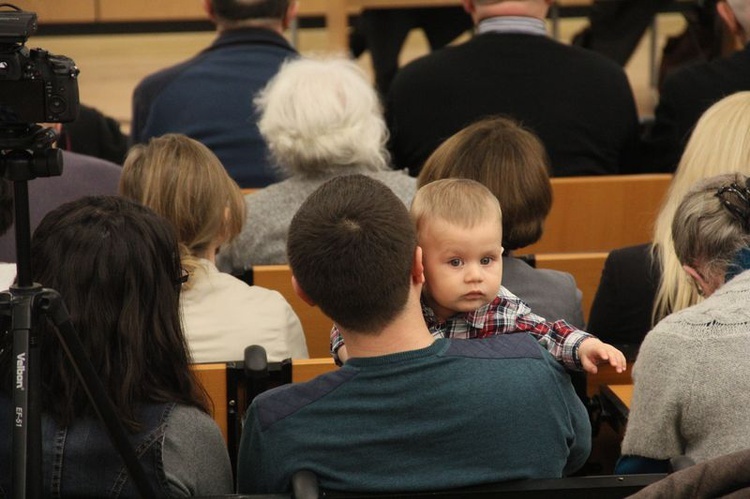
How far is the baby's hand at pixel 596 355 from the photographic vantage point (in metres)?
1.89

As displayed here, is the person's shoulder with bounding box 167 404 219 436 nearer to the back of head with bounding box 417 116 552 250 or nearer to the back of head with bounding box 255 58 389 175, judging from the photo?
the back of head with bounding box 417 116 552 250

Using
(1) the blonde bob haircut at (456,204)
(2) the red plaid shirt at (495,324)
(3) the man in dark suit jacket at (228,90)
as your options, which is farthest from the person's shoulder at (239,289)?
(3) the man in dark suit jacket at (228,90)

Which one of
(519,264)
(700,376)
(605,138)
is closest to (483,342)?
(700,376)

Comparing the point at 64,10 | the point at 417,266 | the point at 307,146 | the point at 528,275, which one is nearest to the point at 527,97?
the point at 307,146

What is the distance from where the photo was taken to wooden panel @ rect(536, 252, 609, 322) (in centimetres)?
290

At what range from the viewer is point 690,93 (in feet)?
13.0

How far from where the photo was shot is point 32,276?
1.76 m

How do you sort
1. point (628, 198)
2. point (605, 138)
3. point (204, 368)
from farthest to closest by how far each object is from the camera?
point (605, 138) → point (628, 198) → point (204, 368)

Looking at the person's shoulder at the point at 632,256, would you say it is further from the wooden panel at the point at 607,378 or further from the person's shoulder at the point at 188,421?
the person's shoulder at the point at 188,421

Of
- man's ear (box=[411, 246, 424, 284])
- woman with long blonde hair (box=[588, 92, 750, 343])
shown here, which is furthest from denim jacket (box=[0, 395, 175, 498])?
woman with long blonde hair (box=[588, 92, 750, 343])

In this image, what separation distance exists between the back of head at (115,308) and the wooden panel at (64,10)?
5.01 meters

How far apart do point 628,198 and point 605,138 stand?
491mm

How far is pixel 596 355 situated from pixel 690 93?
7.38ft

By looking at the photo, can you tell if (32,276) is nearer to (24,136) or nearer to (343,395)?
(24,136)
